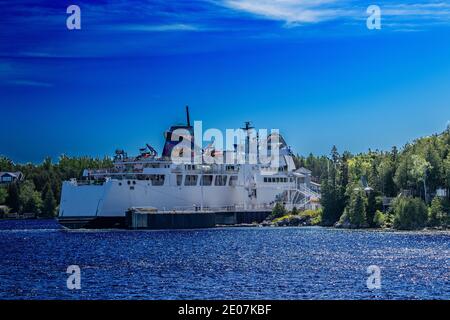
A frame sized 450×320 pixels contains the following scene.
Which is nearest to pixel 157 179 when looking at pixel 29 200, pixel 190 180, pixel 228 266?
pixel 190 180

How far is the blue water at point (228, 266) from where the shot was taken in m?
40.8

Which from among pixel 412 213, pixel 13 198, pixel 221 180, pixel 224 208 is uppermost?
pixel 221 180

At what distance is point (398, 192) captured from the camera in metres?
102

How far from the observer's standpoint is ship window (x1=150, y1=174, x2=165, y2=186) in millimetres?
106938

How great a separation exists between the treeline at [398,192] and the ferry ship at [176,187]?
1326 cm

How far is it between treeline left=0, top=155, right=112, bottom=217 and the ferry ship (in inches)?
1517

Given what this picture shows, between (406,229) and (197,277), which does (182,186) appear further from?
(197,277)

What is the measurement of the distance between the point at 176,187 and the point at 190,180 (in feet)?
12.3

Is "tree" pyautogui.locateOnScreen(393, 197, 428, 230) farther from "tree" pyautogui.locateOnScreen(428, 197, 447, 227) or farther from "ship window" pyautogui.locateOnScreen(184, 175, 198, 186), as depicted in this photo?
"ship window" pyautogui.locateOnScreen(184, 175, 198, 186)

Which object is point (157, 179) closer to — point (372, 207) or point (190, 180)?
point (190, 180)

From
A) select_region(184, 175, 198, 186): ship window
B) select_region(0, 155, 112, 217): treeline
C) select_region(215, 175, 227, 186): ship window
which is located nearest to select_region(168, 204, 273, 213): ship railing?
select_region(184, 175, 198, 186): ship window

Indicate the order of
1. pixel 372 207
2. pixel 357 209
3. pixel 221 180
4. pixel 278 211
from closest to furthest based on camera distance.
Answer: pixel 357 209 → pixel 372 207 → pixel 278 211 → pixel 221 180

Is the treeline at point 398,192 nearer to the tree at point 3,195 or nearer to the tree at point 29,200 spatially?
the tree at point 29,200
